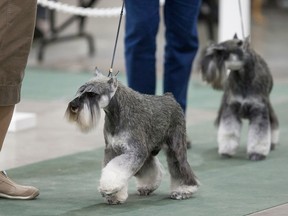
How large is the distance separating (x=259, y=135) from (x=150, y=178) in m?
1.25

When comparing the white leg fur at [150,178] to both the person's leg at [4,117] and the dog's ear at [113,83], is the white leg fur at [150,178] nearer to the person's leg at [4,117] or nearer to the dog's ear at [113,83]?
the dog's ear at [113,83]

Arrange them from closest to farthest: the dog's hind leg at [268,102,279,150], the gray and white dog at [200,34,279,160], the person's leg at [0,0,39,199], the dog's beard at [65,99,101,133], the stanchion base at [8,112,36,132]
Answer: the dog's beard at [65,99,101,133]
the person's leg at [0,0,39,199]
the gray and white dog at [200,34,279,160]
the dog's hind leg at [268,102,279,150]
the stanchion base at [8,112,36,132]

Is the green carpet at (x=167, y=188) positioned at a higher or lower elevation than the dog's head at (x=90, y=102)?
lower

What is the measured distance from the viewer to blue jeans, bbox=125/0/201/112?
18.6 ft

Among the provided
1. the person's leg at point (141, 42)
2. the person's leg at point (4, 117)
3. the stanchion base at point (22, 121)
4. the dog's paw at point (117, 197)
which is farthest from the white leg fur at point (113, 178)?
the stanchion base at point (22, 121)

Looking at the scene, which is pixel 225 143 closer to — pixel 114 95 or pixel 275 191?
pixel 275 191

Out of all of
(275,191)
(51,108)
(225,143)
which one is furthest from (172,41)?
(51,108)

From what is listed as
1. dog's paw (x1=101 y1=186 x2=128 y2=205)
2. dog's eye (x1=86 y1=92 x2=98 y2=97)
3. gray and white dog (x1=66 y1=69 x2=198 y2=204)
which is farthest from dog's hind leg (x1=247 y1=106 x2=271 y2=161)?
dog's eye (x1=86 y1=92 x2=98 y2=97)

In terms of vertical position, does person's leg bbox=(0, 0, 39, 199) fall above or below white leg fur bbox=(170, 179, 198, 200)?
above

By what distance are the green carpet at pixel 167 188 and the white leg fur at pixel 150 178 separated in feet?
0.16

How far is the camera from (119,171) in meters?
4.31

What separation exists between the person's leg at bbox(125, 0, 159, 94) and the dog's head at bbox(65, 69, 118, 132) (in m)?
1.30

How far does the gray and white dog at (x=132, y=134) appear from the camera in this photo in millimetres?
4285

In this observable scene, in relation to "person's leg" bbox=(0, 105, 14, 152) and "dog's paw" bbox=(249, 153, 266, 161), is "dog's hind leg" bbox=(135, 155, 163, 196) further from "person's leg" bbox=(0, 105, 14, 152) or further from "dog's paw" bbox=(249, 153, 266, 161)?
"dog's paw" bbox=(249, 153, 266, 161)
